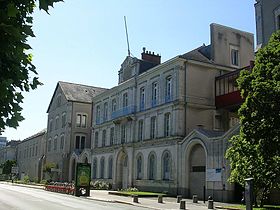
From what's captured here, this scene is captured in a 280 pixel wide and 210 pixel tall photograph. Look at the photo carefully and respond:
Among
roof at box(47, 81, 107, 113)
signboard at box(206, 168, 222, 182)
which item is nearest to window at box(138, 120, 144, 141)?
signboard at box(206, 168, 222, 182)

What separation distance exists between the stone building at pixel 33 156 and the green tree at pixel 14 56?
232 ft

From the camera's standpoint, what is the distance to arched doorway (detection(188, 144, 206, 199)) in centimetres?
3447

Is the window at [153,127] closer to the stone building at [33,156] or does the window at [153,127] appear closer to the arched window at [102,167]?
the arched window at [102,167]

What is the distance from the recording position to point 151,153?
138 feet

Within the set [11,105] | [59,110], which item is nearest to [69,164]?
[59,110]

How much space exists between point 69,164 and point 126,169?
18.6 metres

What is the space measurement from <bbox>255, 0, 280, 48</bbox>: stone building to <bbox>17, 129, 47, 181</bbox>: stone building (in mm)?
54116

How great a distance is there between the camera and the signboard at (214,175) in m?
30.8

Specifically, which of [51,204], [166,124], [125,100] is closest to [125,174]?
[125,100]

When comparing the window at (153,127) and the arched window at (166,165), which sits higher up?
the window at (153,127)

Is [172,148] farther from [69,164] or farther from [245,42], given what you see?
[69,164]

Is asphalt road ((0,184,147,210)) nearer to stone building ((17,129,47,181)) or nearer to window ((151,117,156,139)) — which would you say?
window ((151,117,156,139))

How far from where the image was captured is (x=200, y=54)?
1660 inches

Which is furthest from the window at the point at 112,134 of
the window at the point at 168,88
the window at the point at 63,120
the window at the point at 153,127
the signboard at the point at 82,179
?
the window at the point at 63,120
